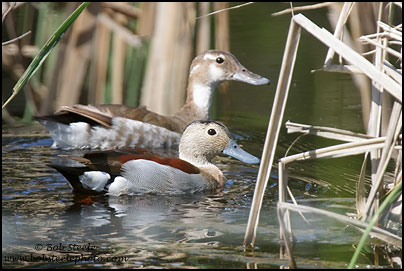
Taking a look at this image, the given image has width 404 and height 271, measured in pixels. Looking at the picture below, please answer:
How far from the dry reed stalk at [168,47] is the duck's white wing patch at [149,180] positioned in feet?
6.97

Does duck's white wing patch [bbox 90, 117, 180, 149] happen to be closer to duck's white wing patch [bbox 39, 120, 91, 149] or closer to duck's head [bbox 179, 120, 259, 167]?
duck's white wing patch [bbox 39, 120, 91, 149]

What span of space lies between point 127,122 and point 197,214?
8.52 ft

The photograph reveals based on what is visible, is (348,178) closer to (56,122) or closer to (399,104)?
(399,104)

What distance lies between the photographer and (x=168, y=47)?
8281mm

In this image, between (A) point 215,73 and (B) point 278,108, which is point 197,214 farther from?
(A) point 215,73

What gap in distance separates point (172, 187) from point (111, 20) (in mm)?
2982

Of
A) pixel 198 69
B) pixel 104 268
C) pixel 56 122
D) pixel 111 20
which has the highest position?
pixel 111 20

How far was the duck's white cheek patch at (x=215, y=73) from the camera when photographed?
29.0 feet

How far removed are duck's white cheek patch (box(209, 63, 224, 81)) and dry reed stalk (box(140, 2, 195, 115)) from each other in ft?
1.03

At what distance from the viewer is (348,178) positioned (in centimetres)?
655

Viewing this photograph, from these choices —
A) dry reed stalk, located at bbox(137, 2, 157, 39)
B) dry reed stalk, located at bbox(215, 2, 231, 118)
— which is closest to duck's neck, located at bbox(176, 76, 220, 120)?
dry reed stalk, located at bbox(215, 2, 231, 118)

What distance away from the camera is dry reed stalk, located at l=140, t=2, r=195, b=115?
823cm

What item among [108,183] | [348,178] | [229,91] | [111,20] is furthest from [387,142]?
[229,91]

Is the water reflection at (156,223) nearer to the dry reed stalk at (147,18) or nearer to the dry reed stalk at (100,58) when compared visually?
the dry reed stalk at (100,58)
